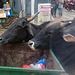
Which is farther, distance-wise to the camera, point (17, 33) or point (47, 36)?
point (17, 33)

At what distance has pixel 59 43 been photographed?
337cm

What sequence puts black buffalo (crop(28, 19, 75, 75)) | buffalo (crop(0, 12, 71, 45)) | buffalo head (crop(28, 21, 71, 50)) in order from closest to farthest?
black buffalo (crop(28, 19, 75, 75)), buffalo head (crop(28, 21, 71, 50)), buffalo (crop(0, 12, 71, 45))

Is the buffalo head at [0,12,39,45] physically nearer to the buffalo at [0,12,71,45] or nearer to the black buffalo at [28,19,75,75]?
the buffalo at [0,12,71,45]

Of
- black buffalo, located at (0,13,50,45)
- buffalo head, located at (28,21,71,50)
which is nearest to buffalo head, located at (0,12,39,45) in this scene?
black buffalo, located at (0,13,50,45)

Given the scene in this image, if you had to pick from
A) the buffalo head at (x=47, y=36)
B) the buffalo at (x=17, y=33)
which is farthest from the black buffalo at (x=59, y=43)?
the buffalo at (x=17, y=33)

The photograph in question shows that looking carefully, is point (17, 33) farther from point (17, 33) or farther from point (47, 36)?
point (47, 36)

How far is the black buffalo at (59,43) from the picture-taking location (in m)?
3.13

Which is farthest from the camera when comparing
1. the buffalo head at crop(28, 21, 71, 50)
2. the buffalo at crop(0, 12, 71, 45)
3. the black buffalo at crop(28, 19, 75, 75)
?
the buffalo at crop(0, 12, 71, 45)

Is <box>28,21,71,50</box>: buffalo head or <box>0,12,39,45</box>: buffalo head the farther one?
<box>0,12,39,45</box>: buffalo head

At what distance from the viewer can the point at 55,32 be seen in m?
3.28

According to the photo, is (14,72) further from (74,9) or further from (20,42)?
(74,9)

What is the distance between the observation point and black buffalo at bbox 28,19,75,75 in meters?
3.13

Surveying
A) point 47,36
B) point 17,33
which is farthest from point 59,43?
point 17,33

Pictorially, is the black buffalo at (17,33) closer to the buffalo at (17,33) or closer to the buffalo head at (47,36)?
the buffalo at (17,33)
